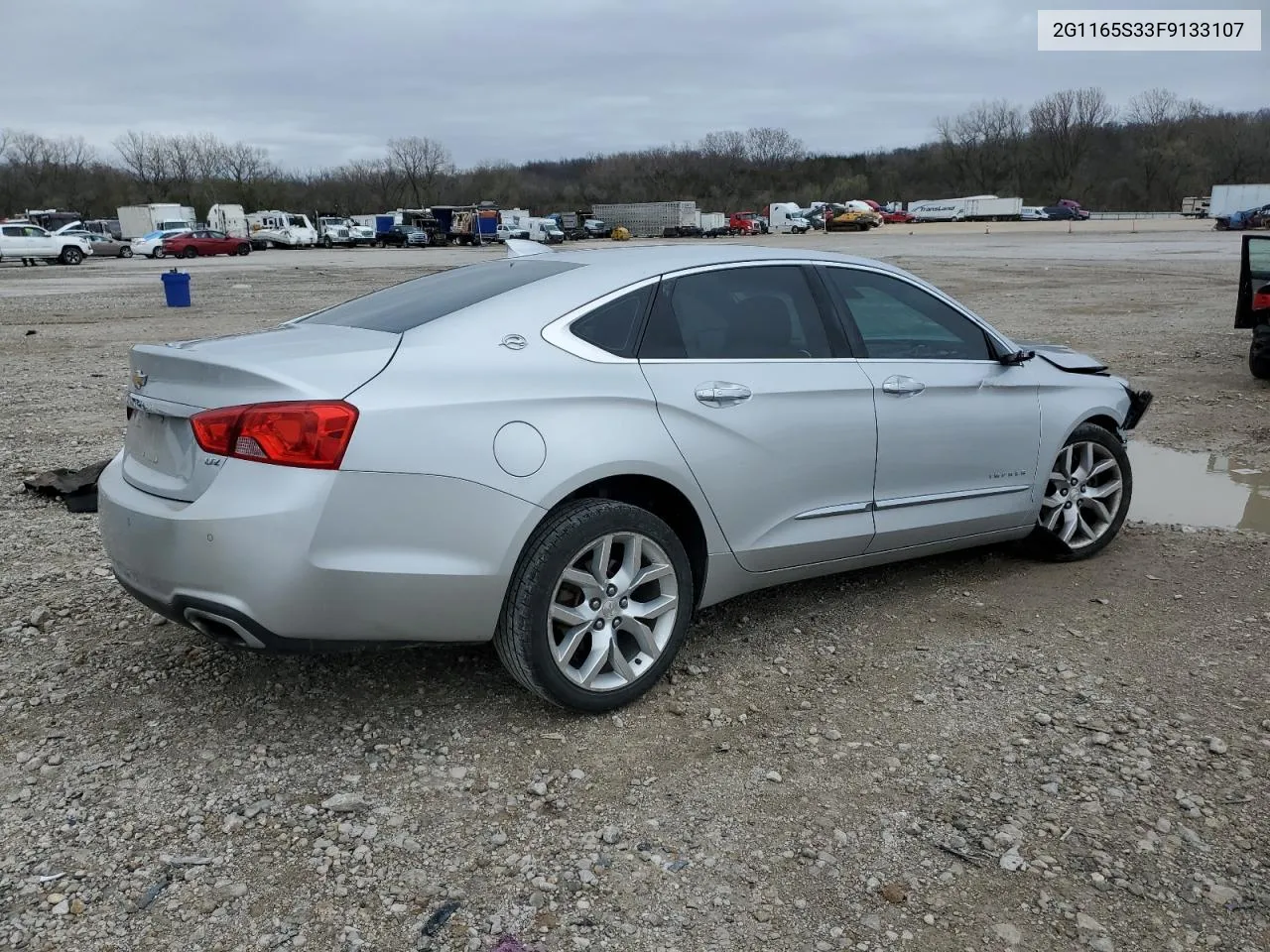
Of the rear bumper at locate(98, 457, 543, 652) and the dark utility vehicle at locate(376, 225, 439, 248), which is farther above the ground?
the dark utility vehicle at locate(376, 225, 439, 248)

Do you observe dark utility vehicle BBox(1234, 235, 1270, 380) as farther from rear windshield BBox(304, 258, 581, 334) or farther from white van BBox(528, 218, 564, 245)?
white van BBox(528, 218, 564, 245)

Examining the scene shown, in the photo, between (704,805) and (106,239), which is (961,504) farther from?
(106,239)

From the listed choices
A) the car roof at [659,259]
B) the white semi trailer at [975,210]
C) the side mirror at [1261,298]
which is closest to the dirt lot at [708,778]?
the car roof at [659,259]

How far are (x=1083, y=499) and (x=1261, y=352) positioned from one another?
621 centimetres

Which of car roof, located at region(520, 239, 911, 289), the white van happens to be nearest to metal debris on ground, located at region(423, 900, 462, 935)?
car roof, located at region(520, 239, 911, 289)

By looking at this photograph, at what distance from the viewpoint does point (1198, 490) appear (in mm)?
6926

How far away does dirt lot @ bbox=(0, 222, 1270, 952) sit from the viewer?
2705 mm

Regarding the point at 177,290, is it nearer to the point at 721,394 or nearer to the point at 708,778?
the point at 721,394

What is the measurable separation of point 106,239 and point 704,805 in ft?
200

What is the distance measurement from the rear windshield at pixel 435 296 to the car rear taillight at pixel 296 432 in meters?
0.58

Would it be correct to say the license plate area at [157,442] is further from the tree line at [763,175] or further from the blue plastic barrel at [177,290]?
the tree line at [763,175]

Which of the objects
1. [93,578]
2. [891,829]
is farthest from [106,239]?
[891,829]

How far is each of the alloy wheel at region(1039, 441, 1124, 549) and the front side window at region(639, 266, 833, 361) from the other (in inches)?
65.7

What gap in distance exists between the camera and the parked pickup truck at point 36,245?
44.0 metres
